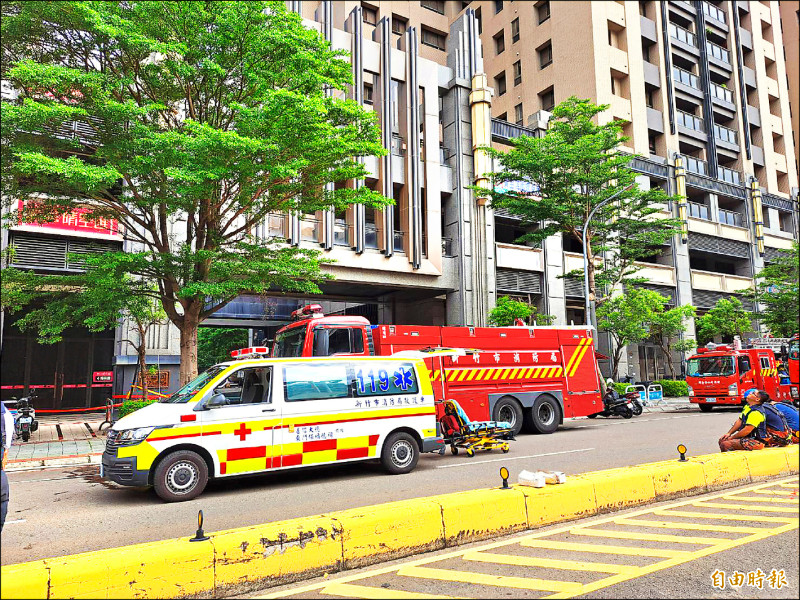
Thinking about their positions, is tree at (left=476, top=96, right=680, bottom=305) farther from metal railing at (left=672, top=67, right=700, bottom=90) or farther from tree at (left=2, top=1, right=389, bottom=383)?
metal railing at (left=672, top=67, right=700, bottom=90)

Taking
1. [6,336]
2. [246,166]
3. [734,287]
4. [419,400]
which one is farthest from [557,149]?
[734,287]

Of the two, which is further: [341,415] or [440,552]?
[341,415]

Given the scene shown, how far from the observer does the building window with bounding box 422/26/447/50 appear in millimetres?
34022

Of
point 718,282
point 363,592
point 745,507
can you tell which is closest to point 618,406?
point 745,507

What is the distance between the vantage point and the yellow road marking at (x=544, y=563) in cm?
482

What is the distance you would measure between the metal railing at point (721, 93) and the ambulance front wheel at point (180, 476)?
44.5 metres

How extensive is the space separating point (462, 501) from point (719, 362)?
19851mm

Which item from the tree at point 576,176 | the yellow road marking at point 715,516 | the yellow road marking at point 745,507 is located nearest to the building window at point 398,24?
the tree at point 576,176

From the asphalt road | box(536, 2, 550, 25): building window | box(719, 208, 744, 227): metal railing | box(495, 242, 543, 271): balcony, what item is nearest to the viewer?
box(536, 2, 550, 25): building window

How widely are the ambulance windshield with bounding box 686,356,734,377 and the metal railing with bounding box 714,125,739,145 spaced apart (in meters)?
25.4

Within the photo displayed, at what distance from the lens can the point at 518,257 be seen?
1193 inches

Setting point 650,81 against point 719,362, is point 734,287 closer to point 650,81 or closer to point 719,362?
point 650,81

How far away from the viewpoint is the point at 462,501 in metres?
5.77

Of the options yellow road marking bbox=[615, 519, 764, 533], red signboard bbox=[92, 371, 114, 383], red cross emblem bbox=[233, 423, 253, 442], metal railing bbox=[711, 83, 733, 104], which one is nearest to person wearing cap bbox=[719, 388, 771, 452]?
yellow road marking bbox=[615, 519, 764, 533]
